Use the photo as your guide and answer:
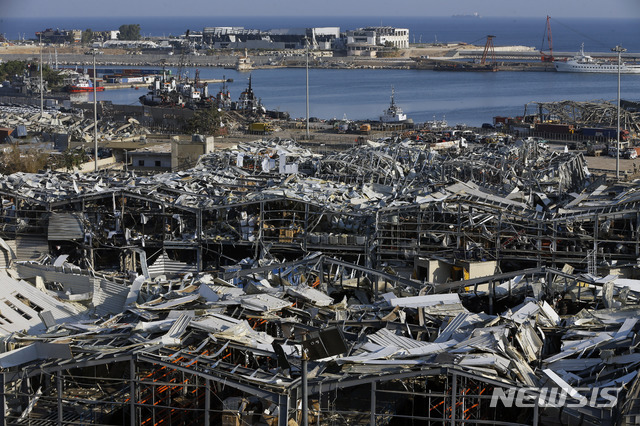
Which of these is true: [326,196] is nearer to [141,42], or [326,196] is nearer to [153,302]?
[153,302]

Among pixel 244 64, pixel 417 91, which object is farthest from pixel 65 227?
pixel 244 64

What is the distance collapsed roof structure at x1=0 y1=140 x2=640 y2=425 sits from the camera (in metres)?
8.03

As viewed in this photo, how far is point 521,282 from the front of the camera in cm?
1141

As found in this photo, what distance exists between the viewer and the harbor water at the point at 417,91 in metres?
56.4

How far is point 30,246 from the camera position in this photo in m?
16.2

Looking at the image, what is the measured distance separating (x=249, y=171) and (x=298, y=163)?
54.6 inches

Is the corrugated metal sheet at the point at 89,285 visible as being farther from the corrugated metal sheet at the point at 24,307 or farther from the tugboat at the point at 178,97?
the tugboat at the point at 178,97

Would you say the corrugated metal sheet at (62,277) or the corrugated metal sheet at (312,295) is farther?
the corrugated metal sheet at (62,277)

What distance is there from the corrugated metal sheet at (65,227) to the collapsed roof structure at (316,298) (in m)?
0.04

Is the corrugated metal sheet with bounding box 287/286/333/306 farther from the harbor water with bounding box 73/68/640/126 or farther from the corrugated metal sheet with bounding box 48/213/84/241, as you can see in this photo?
the harbor water with bounding box 73/68/640/126

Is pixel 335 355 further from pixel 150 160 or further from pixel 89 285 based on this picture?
pixel 150 160

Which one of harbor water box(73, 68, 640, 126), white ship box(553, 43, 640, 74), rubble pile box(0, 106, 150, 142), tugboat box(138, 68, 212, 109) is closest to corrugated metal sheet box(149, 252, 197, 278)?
rubble pile box(0, 106, 150, 142)

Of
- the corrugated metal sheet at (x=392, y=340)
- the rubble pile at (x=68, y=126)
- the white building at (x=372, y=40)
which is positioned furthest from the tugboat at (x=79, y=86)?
the corrugated metal sheet at (x=392, y=340)

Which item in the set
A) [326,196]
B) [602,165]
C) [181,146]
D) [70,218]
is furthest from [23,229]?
[602,165]
